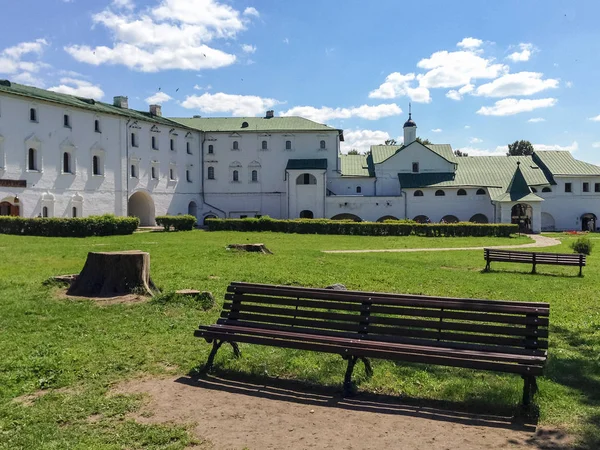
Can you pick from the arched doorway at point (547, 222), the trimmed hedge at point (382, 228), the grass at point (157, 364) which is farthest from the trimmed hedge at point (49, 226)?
the arched doorway at point (547, 222)

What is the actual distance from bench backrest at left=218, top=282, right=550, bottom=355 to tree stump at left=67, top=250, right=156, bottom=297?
363cm

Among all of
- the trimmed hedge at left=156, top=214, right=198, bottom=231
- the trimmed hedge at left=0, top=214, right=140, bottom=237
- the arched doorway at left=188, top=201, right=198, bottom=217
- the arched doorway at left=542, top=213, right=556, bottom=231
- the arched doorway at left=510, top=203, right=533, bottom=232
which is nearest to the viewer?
the trimmed hedge at left=0, top=214, right=140, bottom=237

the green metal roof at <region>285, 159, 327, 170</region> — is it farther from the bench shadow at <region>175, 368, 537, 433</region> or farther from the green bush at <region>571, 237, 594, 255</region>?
the bench shadow at <region>175, 368, 537, 433</region>

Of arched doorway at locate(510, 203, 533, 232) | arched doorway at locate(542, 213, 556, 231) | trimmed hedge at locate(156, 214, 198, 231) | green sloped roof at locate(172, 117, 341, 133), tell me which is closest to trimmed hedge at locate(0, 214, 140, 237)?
trimmed hedge at locate(156, 214, 198, 231)

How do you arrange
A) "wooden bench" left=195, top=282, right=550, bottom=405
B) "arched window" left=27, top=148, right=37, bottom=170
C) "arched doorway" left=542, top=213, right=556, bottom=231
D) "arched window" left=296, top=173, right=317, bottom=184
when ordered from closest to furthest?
"wooden bench" left=195, top=282, right=550, bottom=405 < "arched window" left=27, top=148, right=37, bottom=170 < "arched window" left=296, top=173, right=317, bottom=184 < "arched doorway" left=542, top=213, right=556, bottom=231

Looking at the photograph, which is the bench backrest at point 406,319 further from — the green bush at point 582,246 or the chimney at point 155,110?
the chimney at point 155,110

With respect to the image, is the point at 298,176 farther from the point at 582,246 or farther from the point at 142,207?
the point at 582,246

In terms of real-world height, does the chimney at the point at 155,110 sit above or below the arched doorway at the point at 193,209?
above

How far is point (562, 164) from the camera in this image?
1998 inches

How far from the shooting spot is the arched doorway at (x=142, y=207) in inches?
1753

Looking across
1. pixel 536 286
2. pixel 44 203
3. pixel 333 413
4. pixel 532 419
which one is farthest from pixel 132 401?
pixel 44 203

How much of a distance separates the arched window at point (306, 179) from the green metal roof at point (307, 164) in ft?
2.19

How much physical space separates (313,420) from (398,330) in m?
1.46

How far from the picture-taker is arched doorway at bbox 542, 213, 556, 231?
49.6 m
